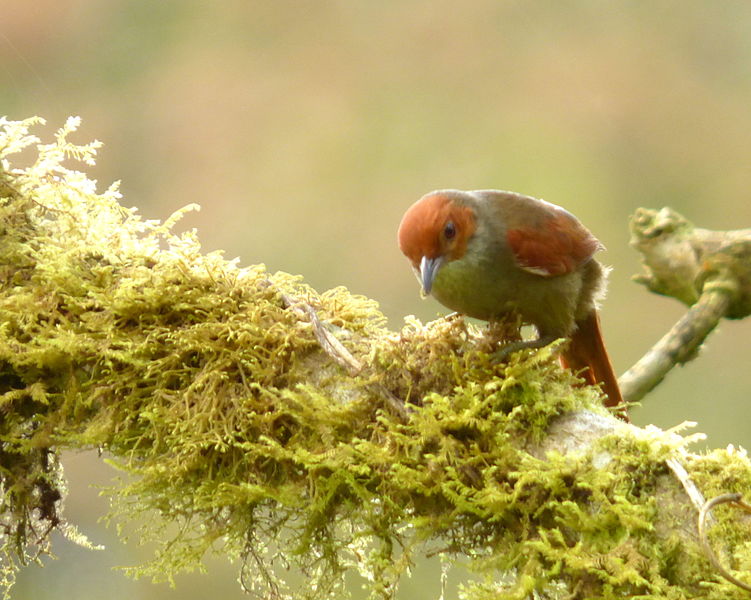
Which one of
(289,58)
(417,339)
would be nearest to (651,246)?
(417,339)

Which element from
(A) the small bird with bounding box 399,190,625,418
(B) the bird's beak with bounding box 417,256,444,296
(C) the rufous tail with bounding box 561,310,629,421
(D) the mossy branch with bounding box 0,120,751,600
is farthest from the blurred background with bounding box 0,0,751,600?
(D) the mossy branch with bounding box 0,120,751,600

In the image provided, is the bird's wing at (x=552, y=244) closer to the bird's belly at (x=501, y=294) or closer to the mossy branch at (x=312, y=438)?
the bird's belly at (x=501, y=294)

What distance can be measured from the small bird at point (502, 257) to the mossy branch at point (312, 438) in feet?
1.23

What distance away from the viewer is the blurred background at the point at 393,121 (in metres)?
6.28

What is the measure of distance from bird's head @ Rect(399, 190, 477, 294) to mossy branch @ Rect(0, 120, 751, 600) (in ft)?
1.42

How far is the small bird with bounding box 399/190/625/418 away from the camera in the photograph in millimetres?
2041

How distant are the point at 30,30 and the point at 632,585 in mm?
6540

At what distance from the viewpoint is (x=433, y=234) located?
2.08m

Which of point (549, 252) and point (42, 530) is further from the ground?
point (549, 252)

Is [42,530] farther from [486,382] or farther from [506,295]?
[506,295]

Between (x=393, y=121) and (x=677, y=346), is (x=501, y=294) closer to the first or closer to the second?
(x=677, y=346)

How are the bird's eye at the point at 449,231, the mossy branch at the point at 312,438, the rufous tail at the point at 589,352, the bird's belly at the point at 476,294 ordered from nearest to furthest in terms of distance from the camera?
the mossy branch at the point at 312,438, the bird's belly at the point at 476,294, the bird's eye at the point at 449,231, the rufous tail at the point at 589,352

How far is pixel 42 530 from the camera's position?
5.59 ft

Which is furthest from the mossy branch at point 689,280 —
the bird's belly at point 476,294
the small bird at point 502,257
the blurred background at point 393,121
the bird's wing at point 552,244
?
the blurred background at point 393,121
